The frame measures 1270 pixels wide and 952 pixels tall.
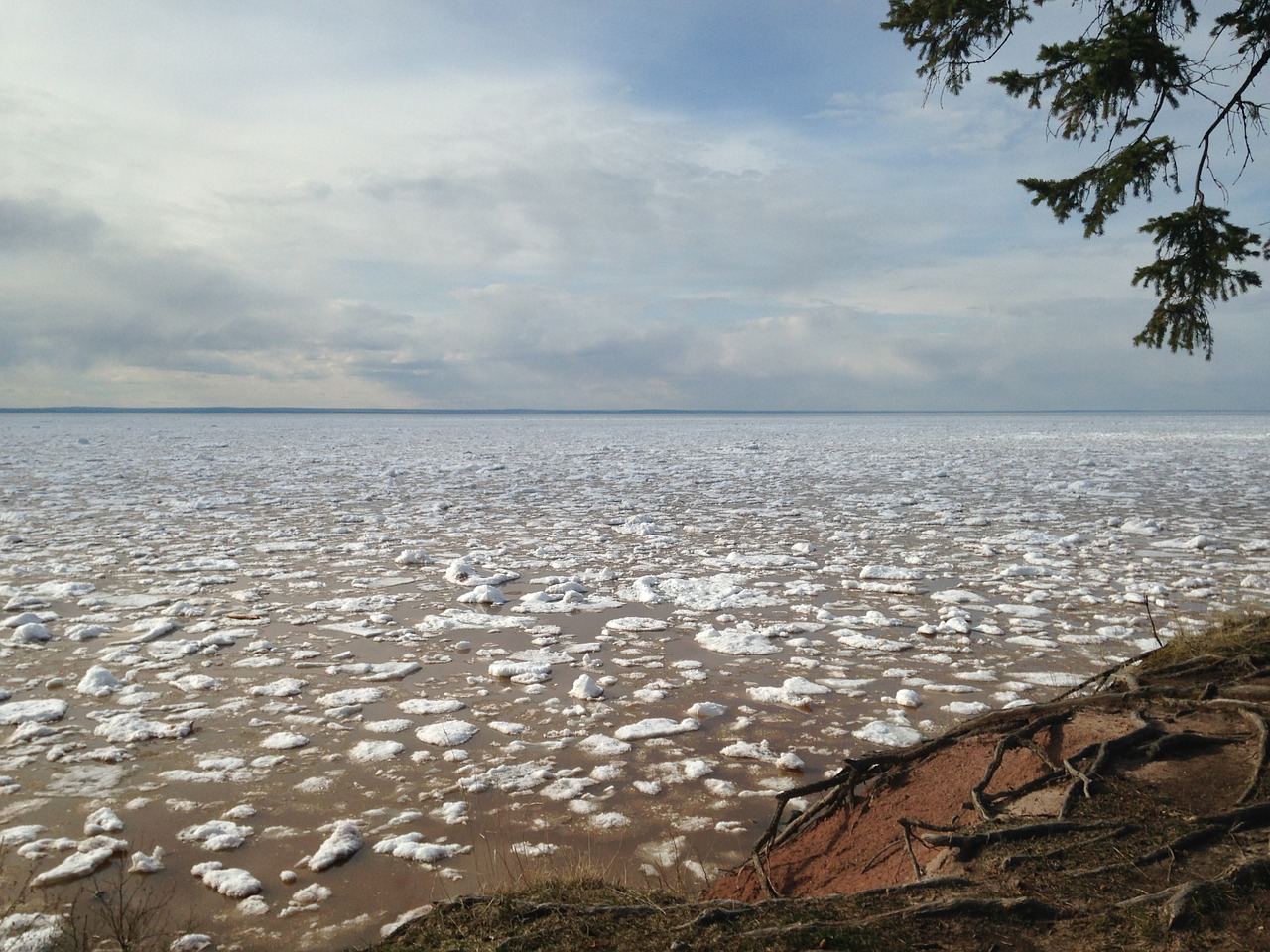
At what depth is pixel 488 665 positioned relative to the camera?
566cm

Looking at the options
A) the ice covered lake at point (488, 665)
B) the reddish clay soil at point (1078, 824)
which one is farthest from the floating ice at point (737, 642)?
the reddish clay soil at point (1078, 824)

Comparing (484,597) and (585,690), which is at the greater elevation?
(484,597)

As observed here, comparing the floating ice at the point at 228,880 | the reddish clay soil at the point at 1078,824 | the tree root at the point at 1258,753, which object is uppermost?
the tree root at the point at 1258,753

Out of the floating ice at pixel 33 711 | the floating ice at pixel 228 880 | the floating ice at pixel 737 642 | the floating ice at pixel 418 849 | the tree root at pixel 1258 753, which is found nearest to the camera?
the tree root at pixel 1258 753

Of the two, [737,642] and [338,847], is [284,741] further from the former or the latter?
[737,642]

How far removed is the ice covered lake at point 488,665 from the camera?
3322 millimetres

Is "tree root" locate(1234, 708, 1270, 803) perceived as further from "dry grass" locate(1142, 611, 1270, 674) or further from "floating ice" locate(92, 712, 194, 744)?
"floating ice" locate(92, 712, 194, 744)

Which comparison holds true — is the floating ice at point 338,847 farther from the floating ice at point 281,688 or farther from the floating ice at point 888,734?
the floating ice at point 888,734

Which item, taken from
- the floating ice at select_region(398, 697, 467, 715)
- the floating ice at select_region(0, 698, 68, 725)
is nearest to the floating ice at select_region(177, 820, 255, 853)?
the floating ice at select_region(398, 697, 467, 715)

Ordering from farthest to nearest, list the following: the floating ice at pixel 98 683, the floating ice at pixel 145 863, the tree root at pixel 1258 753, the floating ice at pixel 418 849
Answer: the floating ice at pixel 98 683 < the floating ice at pixel 418 849 < the floating ice at pixel 145 863 < the tree root at pixel 1258 753

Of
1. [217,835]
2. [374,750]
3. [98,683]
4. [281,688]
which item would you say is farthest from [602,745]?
[98,683]

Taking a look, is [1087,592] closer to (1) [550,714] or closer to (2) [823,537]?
(2) [823,537]

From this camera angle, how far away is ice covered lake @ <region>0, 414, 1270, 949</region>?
3322 mm

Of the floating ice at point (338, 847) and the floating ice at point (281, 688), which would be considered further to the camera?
the floating ice at point (281, 688)
